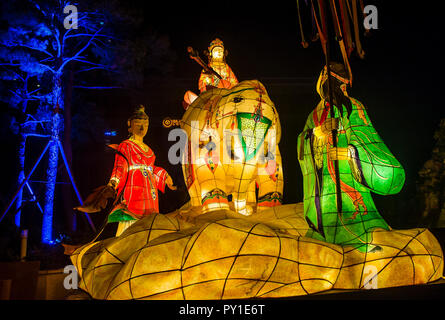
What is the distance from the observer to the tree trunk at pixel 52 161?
23.1 ft

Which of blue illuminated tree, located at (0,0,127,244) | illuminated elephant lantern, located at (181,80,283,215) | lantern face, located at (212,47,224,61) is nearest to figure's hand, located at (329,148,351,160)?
illuminated elephant lantern, located at (181,80,283,215)

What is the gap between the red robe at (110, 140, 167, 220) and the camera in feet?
14.9

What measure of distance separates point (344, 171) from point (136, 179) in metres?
2.40

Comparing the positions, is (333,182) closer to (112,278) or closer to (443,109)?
(112,278)

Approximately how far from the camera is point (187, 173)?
4270 mm

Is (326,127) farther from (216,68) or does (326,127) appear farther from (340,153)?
(216,68)

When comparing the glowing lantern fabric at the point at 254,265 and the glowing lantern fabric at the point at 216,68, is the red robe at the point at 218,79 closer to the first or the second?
the glowing lantern fabric at the point at 216,68

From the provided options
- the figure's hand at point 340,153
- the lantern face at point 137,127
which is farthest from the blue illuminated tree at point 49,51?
the figure's hand at point 340,153

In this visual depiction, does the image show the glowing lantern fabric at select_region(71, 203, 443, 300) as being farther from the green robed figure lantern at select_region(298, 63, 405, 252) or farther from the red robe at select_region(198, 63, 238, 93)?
the red robe at select_region(198, 63, 238, 93)

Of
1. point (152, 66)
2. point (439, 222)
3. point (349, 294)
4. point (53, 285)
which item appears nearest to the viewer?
point (349, 294)

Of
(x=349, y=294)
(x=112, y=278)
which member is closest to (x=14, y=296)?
(x=112, y=278)

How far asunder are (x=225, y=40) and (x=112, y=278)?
443cm

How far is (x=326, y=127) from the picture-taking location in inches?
121

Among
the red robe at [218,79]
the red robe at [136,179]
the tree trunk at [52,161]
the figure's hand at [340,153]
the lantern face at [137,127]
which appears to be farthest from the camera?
the tree trunk at [52,161]
